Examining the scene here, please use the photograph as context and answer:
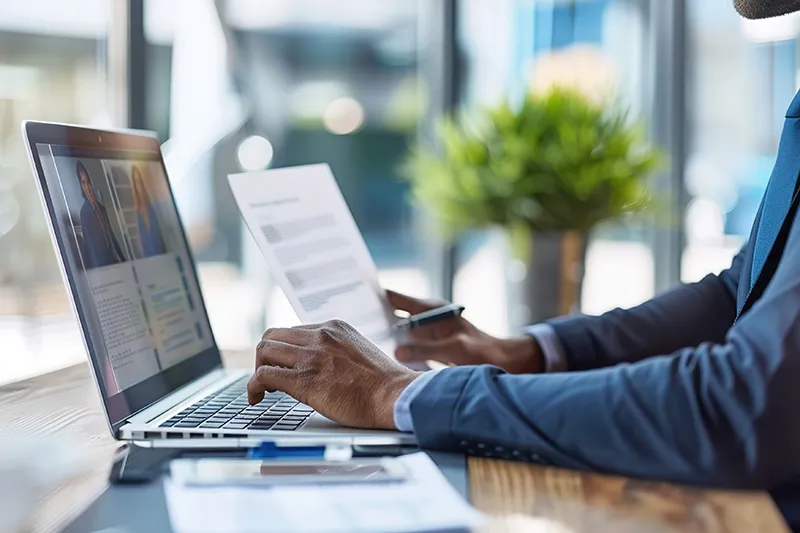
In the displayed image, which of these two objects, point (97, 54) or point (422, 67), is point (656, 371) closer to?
point (97, 54)

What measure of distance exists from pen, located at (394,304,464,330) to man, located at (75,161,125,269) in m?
0.42

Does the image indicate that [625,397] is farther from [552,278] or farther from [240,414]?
[552,278]

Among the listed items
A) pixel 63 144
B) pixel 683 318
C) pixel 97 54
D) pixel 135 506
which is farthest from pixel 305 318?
pixel 97 54

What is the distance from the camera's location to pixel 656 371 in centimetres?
89

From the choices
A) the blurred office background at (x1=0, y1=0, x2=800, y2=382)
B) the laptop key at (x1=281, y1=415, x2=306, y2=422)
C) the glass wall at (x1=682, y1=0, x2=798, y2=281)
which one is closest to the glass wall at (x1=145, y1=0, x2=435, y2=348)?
the blurred office background at (x1=0, y1=0, x2=800, y2=382)

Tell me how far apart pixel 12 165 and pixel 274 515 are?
2172 millimetres

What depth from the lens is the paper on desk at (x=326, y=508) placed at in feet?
2.37

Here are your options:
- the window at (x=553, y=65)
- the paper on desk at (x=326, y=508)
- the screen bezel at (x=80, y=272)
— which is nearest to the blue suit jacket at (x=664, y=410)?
the paper on desk at (x=326, y=508)

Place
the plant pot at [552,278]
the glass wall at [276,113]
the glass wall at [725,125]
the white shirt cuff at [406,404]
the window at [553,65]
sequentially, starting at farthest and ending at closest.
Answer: the glass wall at [725,125], the window at [553,65], the glass wall at [276,113], the plant pot at [552,278], the white shirt cuff at [406,404]

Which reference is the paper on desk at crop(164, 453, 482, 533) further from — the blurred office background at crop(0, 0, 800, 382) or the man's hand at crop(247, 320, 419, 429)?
the blurred office background at crop(0, 0, 800, 382)

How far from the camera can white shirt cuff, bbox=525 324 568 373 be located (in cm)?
143

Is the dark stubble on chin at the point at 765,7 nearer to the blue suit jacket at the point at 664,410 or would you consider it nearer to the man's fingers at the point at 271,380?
the blue suit jacket at the point at 664,410

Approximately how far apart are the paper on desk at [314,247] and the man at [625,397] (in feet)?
0.72

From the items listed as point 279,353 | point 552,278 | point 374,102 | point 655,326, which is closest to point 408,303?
point 655,326
